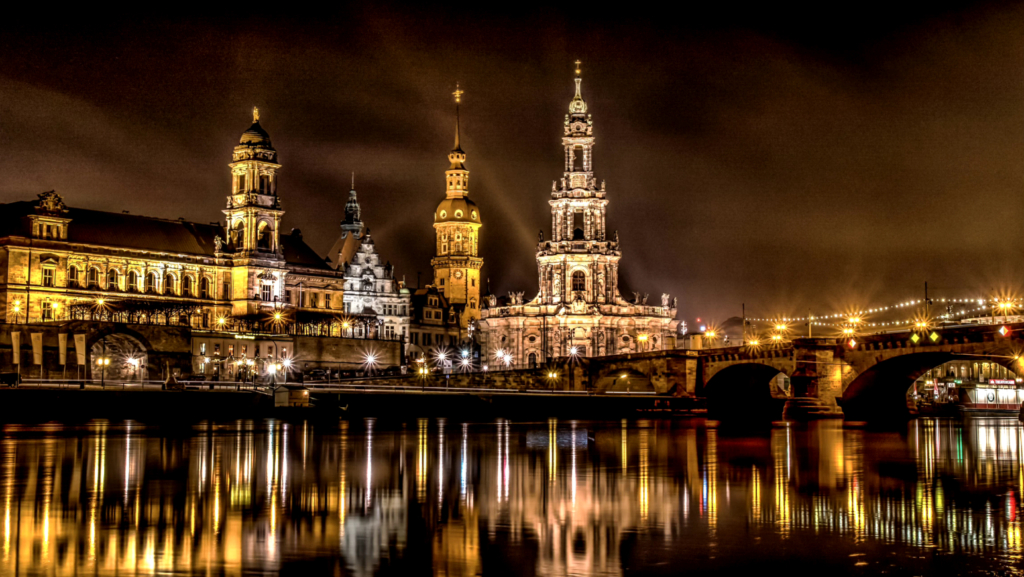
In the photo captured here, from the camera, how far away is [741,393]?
11081 centimetres

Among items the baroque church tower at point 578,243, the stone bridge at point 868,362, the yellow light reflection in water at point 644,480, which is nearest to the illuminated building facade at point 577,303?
the baroque church tower at point 578,243

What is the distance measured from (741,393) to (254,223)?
59188 mm

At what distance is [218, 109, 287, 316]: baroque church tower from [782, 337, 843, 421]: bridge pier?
70.6 m

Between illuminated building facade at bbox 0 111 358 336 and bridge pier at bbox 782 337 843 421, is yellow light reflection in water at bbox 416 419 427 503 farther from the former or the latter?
illuminated building facade at bbox 0 111 358 336

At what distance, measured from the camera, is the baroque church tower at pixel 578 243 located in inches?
5945

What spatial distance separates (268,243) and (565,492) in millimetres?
112325

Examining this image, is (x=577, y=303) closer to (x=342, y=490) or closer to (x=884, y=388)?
(x=884, y=388)

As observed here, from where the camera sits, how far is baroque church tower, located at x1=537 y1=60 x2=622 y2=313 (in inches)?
5945

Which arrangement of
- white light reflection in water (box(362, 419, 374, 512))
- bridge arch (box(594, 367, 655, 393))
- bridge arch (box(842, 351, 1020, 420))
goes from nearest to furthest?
white light reflection in water (box(362, 419, 374, 512)), bridge arch (box(842, 351, 1020, 420)), bridge arch (box(594, 367, 655, 393))

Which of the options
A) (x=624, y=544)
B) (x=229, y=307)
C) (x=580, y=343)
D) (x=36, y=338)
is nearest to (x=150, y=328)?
(x=36, y=338)

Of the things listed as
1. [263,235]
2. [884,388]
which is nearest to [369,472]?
[884,388]

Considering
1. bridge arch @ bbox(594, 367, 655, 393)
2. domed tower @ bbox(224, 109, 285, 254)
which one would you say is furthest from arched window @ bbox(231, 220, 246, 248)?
bridge arch @ bbox(594, 367, 655, 393)

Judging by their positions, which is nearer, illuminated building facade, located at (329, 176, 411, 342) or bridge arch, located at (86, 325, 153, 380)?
bridge arch, located at (86, 325, 153, 380)

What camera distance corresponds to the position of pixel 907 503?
30266 mm
